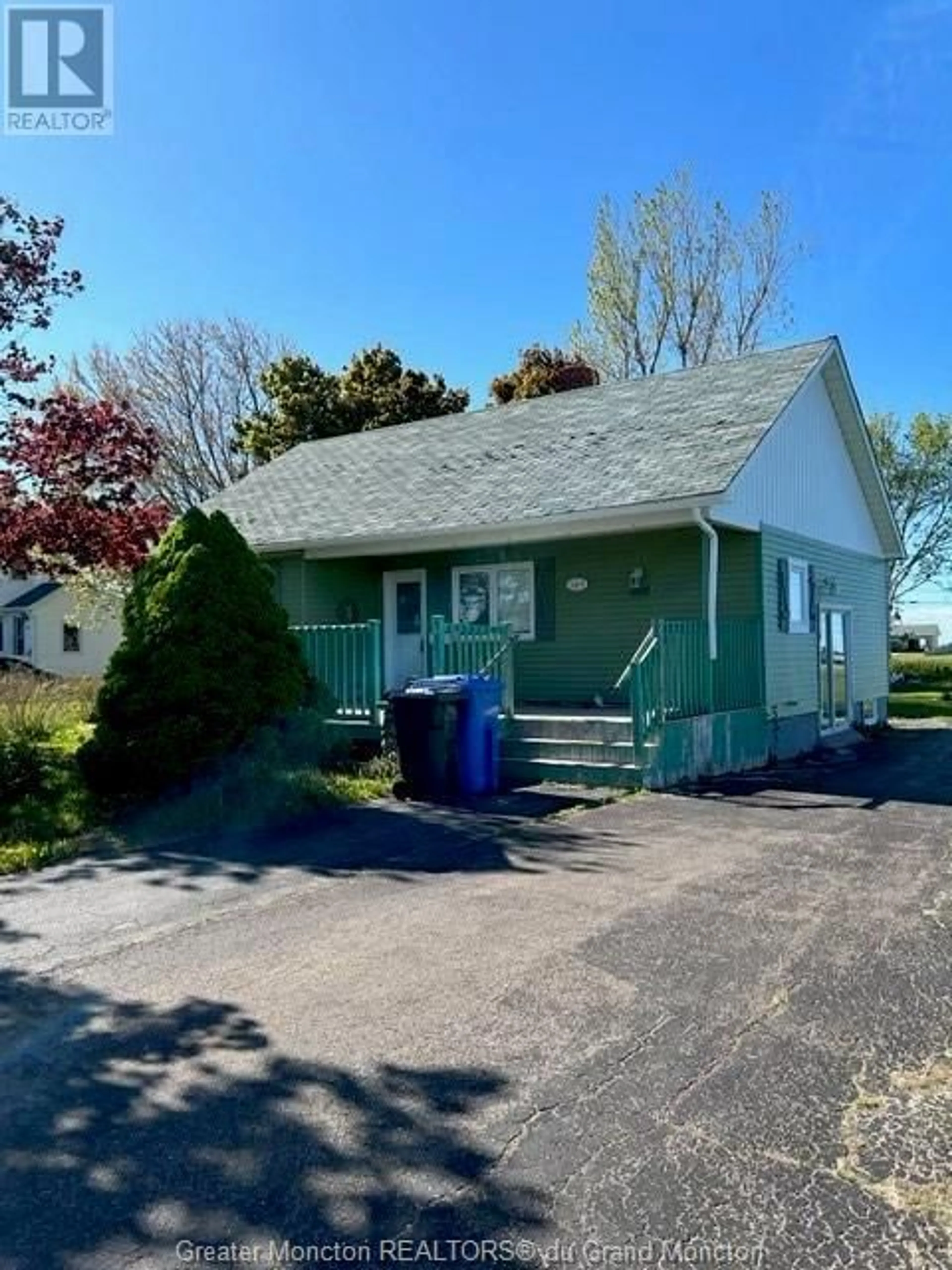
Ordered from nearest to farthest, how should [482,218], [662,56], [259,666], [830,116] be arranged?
[259,666]
[662,56]
[830,116]
[482,218]

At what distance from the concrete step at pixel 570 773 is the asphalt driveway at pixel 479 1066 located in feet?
11.2

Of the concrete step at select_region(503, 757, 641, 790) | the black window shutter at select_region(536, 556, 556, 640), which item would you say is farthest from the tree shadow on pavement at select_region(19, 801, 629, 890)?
the black window shutter at select_region(536, 556, 556, 640)

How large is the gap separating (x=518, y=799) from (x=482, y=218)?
11.8m

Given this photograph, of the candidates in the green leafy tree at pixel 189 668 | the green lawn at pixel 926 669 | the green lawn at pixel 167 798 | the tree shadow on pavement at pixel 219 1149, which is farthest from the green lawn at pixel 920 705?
the tree shadow on pavement at pixel 219 1149

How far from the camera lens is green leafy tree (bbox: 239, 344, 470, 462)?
29.8 meters

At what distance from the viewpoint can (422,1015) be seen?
4.11 meters

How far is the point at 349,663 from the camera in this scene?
12.7m

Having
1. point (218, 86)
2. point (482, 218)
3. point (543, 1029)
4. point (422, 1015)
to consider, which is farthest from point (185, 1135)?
point (482, 218)

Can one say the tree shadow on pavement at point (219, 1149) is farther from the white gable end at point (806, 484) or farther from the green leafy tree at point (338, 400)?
the green leafy tree at point (338, 400)

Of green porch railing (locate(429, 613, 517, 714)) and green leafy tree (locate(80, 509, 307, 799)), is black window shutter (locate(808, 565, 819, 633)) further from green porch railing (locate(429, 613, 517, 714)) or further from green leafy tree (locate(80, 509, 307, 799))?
green leafy tree (locate(80, 509, 307, 799))

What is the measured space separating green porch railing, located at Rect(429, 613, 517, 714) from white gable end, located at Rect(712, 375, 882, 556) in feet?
10.3

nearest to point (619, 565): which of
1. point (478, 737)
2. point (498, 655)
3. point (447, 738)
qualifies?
point (498, 655)

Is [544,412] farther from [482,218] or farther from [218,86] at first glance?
[218,86]

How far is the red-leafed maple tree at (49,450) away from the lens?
10.3 metres
